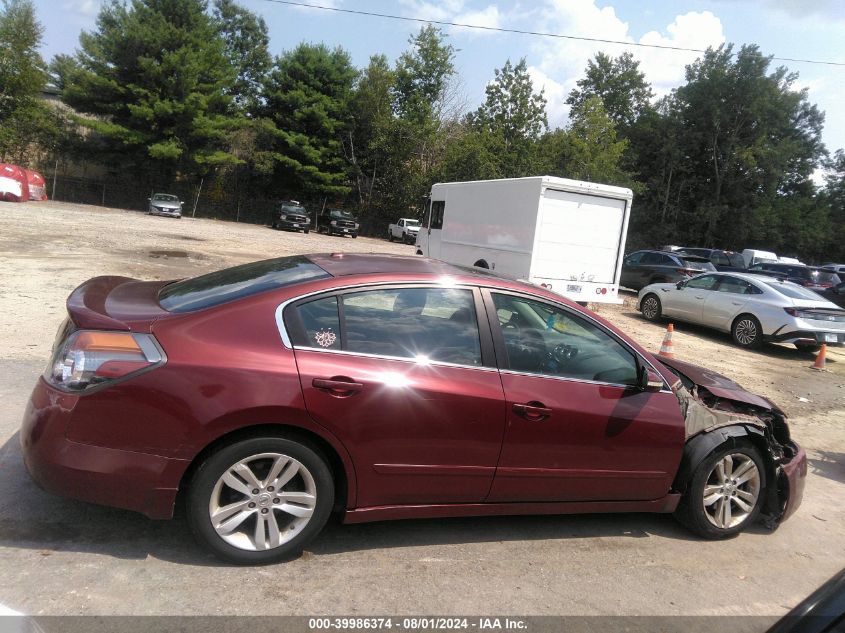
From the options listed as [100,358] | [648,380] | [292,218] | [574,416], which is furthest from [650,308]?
[292,218]

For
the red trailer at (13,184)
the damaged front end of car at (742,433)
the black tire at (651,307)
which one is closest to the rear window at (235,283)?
the damaged front end of car at (742,433)

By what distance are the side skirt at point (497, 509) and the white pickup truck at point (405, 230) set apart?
1434 inches

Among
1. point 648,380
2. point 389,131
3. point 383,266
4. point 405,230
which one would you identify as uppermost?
point 389,131

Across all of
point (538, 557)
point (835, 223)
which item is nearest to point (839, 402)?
point (538, 557)

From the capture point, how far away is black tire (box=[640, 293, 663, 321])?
14836 millimetres

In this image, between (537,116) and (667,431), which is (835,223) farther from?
(667,431)

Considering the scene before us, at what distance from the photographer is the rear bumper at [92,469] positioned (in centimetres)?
303

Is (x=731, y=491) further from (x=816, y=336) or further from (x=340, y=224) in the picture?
(x=340, y=224)

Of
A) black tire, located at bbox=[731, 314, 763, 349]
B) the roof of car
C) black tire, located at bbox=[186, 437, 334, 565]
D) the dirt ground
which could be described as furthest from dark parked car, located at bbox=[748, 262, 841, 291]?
black tire, located at bbox=[186, 437, 334, 565]

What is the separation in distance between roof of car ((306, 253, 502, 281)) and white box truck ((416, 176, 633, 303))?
886cm

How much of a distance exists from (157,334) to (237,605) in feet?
4.42

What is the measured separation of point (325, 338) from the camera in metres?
3.34

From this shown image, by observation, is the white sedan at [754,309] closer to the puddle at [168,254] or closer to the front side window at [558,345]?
the front side window at [558,345]

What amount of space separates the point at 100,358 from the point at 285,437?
966mm
